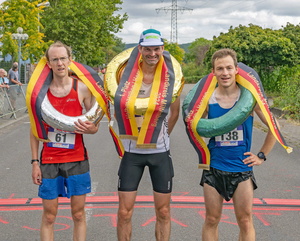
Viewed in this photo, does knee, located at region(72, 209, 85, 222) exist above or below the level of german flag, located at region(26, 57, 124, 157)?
below

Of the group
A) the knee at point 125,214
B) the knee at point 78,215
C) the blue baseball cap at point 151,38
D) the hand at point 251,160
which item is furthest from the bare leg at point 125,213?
the blue baseball cap at point 151,38

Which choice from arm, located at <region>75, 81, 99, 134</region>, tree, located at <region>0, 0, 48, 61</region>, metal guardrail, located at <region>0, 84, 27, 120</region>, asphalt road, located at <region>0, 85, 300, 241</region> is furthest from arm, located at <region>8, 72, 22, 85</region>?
arm, located at <region>75, 81, 99, 134</region>

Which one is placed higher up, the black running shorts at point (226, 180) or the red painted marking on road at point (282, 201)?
the black running shorts at point (226, 180)

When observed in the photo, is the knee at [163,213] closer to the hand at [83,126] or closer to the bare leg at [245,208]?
the bare leg at [245,208]

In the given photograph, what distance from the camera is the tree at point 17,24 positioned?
1206 inches

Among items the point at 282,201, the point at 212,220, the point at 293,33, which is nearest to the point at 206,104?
the point at 212,220

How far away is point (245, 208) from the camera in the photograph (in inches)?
166

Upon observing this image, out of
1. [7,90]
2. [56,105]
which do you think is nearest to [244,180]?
[56,105]

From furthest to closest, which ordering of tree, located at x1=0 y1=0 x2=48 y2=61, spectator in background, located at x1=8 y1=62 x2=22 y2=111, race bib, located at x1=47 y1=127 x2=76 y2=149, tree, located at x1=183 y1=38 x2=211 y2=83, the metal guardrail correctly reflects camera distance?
1. tree, located at x1=183 y1=38 x2=211 y2=83
2. tree, located at x1=0 y1=0 x2=48 y2=61
3. spectator in background, located at x1=8 y1=62 x2=22 y2=111
4. the metal guardrail
5. race bib, located at x1=47 y1=127 x2=76 y2=149

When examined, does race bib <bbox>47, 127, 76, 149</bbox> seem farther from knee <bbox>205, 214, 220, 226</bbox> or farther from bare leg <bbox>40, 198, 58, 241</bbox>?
knee <bbox>205, 214, 220, 226</bbox>

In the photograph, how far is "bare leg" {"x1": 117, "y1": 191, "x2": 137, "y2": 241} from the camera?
448 cm

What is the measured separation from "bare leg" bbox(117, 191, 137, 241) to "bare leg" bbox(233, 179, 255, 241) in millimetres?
917

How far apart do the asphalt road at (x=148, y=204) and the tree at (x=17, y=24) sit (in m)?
21.0

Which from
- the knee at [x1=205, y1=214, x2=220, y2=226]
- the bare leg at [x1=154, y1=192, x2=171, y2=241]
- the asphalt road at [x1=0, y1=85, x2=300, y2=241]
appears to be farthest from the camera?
the asphalt road at [x1=0, y1=85, x2=300, y2=241]
